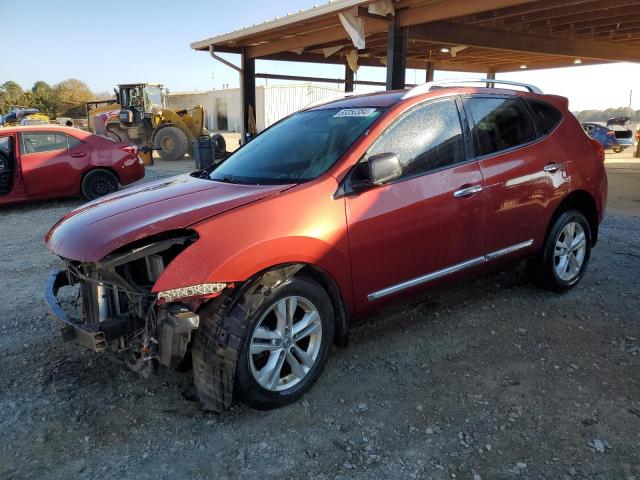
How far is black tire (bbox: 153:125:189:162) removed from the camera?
56.1ft

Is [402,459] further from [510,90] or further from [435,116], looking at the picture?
[510,90]

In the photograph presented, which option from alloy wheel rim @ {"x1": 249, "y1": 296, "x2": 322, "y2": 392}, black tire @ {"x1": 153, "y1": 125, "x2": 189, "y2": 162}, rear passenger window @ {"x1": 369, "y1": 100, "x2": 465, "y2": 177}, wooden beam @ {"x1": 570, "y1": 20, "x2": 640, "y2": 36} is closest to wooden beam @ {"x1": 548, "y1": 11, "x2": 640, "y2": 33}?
wooden beam @ {"x1": 570, "y1": 20, "x2": 640, "y2": 36}

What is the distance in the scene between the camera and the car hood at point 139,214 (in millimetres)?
2602

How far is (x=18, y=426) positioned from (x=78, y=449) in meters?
0.46

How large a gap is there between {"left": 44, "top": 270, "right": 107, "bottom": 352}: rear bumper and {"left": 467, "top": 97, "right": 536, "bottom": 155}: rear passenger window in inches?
111

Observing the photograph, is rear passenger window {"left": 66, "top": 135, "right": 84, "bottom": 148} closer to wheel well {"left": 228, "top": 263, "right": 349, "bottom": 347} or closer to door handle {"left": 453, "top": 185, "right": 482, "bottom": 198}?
wheel well {"left": 228, "top": 263, "right": 349, "bottom": 347}

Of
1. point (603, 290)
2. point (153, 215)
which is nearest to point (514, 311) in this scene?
point (603, 290)

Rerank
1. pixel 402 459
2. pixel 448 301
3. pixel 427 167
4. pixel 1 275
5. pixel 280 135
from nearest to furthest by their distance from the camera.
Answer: pixel 402 459
pixel 427 167
pixel 280 135
pixel 448 301
pixel 1 275

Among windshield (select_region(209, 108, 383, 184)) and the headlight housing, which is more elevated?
windshield (select_region(209, 108, 383, 184))

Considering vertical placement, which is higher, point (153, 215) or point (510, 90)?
point (510, 90)

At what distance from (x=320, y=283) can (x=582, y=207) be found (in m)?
2.93

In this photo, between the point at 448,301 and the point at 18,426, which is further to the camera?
the point at 448,301

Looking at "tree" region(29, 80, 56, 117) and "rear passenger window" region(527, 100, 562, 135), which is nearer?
"rear passenger window" region(527, 100, 562, 135)

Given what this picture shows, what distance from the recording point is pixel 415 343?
3.57 m
